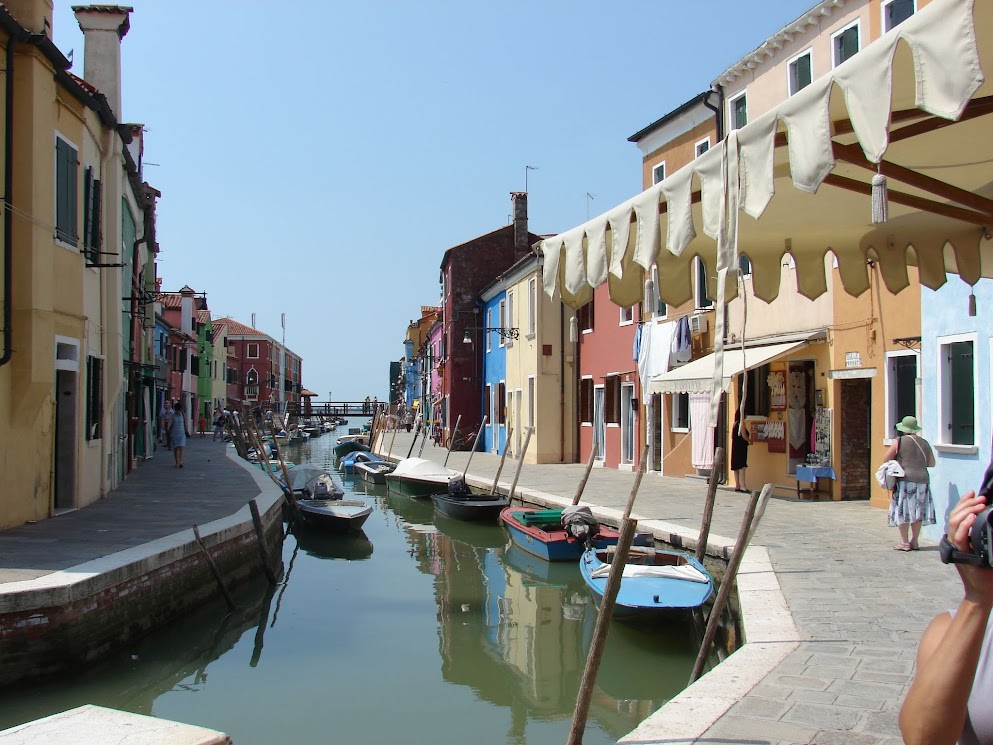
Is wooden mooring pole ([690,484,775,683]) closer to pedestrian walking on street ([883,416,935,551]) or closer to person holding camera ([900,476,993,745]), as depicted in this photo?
pedestrian walking on street ([883,416,935,551])

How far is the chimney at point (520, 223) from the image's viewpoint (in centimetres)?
3581

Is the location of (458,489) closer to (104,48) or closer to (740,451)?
(740,451)

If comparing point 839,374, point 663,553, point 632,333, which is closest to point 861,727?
point 663,553

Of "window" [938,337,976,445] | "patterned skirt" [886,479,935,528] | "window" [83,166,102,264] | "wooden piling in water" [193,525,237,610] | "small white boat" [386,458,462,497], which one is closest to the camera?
"patterned skirt" [886,479,935,528]

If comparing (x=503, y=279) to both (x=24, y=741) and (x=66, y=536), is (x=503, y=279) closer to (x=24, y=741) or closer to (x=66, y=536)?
(x=66, y=536)

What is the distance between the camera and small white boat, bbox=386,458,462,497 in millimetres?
23094

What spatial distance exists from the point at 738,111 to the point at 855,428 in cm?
694

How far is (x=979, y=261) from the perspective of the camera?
18.1ft


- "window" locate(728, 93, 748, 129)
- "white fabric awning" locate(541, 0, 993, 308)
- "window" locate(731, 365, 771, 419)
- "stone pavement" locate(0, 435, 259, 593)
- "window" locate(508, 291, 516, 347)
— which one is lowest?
"stone pavement" locate(0, 435, 259, 593)

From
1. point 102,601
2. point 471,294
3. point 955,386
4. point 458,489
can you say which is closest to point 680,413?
point 458,489

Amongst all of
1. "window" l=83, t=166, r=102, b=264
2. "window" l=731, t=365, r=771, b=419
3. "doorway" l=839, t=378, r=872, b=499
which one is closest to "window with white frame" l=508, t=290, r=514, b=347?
"window" l=731, t=365, r=771, b=419

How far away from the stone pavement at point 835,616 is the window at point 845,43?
23.3 feet

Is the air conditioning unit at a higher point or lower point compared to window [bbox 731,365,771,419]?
higher

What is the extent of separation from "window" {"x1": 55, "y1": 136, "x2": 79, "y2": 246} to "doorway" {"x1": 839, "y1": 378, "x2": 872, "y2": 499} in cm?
1176
